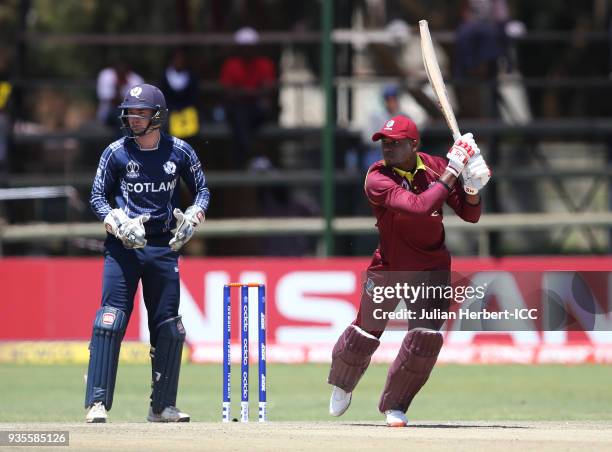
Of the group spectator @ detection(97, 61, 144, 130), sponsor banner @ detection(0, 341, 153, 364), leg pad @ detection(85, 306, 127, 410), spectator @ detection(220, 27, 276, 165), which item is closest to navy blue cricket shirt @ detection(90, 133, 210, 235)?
leg pad @ detection(85, 306, 127, 410)

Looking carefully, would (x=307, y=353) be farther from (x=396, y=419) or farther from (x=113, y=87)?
(x=396, y=419)

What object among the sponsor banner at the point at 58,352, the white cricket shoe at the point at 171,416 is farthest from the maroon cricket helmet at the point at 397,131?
the sponsor banner at the point at 58,352

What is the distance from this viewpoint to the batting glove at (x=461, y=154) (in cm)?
891

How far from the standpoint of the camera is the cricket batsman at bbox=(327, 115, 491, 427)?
9.02 meters

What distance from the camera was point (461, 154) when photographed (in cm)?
891

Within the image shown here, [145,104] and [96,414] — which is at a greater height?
[145,104]

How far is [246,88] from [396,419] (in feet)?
34.7

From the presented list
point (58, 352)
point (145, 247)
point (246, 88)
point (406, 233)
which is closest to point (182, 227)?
point (145, 247)

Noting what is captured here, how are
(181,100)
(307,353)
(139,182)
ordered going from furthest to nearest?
(181,100), (307,353), (139,182)

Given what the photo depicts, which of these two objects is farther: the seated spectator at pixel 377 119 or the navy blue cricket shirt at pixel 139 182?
the seated spectator at pixel 377 119

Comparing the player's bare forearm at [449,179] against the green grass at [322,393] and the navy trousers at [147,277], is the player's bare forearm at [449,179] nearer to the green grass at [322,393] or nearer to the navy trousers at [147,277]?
the navy trousers at [147,277]

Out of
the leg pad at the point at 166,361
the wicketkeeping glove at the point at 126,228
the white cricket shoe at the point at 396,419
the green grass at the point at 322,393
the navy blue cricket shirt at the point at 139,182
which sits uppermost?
the navy blue cricket shirt at the point at 139,182

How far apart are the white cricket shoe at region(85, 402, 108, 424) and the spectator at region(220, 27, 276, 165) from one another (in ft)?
33.5

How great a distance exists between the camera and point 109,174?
973 cm
